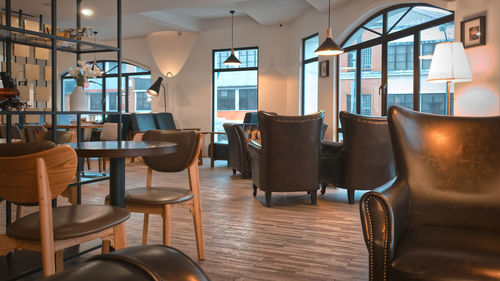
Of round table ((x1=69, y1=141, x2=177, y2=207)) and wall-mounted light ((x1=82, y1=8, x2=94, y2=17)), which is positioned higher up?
wall-mounted light ((x1=82, y1=8, x2=94, y2=17))

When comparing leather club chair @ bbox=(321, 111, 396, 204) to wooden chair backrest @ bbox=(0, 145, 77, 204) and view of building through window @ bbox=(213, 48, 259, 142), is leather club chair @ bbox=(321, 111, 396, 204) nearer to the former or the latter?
wooden chair backrest @ bbox=(0, 145, 77, 204)

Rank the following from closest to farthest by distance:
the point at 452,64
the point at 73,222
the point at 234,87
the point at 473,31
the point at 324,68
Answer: the point at 73,222 → the point at 452,64 → the point at 473,31 → the point at 324,68 → the point at 234,87

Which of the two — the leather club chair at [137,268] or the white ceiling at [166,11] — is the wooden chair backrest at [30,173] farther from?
the white ceiling at [166,11]

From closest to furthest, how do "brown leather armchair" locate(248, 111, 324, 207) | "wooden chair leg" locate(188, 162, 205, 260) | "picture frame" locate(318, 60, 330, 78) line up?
"wooden chair leg" locate(188, 162, 205, 260), "brown leather armchair" locate(248, 111, 324, 207), "picture frame" locate(318, 60, 330, 78)

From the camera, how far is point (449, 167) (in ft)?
6.98

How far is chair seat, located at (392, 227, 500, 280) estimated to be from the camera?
1.48 m

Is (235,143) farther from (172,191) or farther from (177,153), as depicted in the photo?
(172,191)

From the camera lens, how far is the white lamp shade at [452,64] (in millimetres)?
4227

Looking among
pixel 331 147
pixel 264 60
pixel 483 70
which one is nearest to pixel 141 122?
pixel 264 60

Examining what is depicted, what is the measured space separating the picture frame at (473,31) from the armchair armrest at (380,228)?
3453 mm

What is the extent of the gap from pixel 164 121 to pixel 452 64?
22.5 ft

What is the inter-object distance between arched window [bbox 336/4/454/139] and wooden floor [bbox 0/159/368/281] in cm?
184

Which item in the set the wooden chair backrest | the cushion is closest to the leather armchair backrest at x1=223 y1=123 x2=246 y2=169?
the cushion

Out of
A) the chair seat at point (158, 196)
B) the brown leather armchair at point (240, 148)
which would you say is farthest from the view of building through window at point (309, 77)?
the chair seat at point (158, 196)
